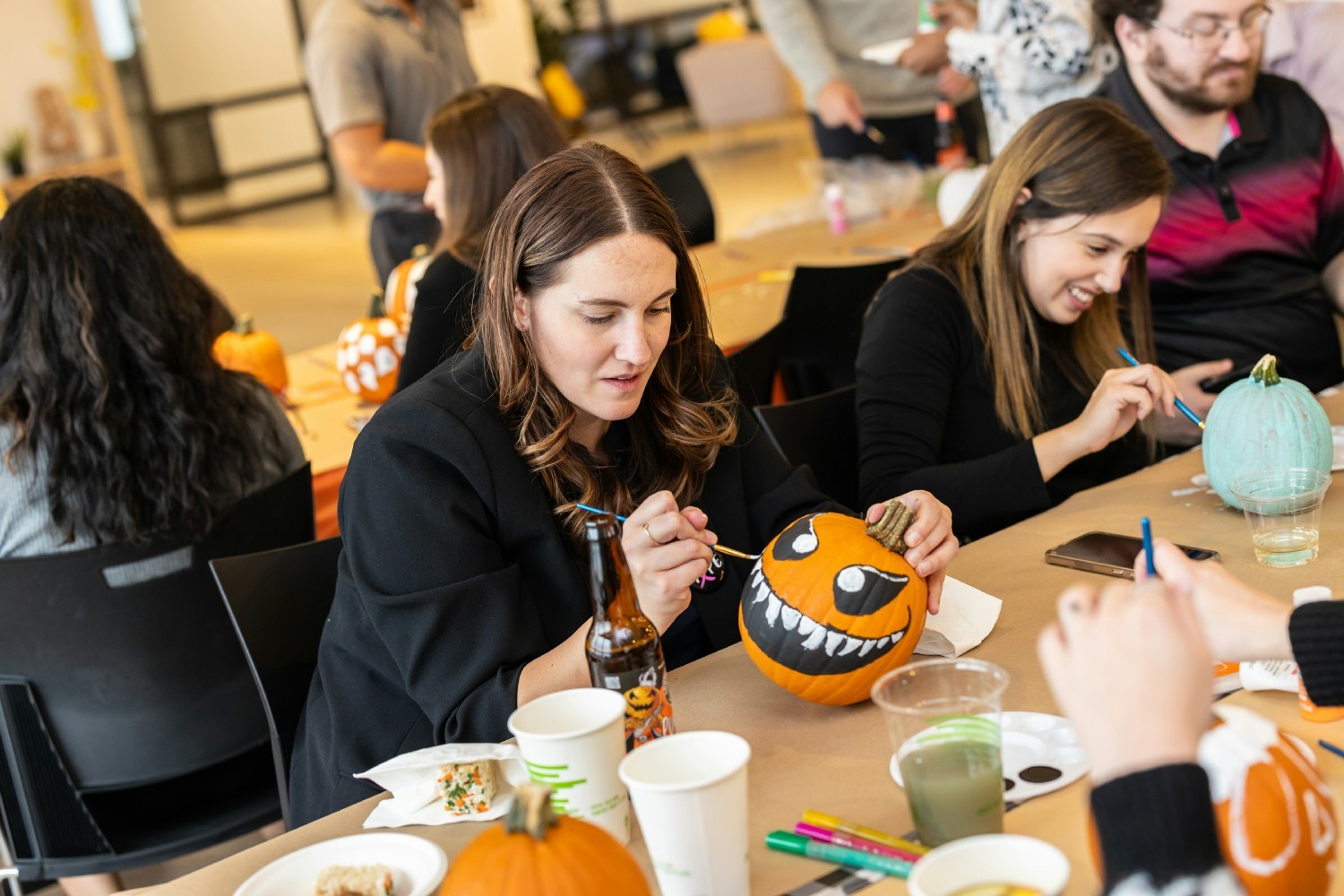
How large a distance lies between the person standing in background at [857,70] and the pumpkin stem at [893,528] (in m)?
3.42

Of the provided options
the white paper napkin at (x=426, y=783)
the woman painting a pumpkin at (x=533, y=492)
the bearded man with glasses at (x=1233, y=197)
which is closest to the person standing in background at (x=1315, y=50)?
the bearded man with glasses at (x=1233, y=197)

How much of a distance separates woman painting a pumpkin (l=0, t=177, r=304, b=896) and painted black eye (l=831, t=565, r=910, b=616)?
124 centimetres

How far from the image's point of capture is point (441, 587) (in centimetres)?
154

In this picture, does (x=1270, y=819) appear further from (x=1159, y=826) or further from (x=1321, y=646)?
(x=1321, y=646)

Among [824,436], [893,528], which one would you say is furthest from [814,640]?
[824,436]

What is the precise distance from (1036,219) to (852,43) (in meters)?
2.86

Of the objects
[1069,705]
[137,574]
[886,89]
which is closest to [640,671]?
[1069,705]

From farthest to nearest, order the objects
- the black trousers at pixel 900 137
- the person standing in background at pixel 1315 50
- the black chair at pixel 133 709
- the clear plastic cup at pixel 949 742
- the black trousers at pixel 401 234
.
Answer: the black trousers at pixel 900 137 → the black trousers at pixel 401 234 → the person standing in background at pixel 1315 50 → the black chair at pixel 133 709 → the clear plastic cup at pixel 949 742

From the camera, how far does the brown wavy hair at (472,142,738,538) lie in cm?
165

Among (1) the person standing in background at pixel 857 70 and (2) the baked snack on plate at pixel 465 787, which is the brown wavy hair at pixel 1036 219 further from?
(1) the person standing in background at pixel 857 70

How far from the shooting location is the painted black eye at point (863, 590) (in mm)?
1427

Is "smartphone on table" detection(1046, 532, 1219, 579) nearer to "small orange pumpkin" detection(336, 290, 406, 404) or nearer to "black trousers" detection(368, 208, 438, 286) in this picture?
"small orange pumpkin" detection(336, 290, 406, 404)

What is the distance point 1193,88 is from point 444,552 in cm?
199

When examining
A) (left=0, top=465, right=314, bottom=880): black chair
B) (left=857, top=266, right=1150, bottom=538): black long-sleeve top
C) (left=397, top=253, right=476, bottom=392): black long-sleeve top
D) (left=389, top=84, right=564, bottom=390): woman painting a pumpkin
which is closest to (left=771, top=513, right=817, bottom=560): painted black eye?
(left=857, top=266, right=1150, bottom=538): black long-sleeve top
